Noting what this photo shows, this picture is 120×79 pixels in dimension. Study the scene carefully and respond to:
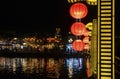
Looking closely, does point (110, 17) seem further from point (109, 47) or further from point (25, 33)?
point (25, 33)

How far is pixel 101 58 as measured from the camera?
170 inches

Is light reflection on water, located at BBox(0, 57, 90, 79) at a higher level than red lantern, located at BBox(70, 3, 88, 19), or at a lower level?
lower

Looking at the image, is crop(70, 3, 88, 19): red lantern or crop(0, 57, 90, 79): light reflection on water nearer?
crop(70, 3, 88, 19): red lantern

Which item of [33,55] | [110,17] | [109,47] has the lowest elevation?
[33,55]

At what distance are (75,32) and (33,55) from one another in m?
68.6

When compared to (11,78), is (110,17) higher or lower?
higher

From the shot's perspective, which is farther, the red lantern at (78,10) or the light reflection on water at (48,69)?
the light reflection on water at (48,69)

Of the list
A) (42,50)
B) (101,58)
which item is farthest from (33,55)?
(101,58)

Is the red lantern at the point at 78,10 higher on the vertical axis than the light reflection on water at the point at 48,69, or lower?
higher

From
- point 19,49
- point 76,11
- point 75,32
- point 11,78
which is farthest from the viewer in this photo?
point 19,49

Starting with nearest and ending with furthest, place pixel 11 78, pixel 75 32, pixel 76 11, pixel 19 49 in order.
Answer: pixel 76 11 → pixel 75 32 → pixel 11 78 → pixel 19 49

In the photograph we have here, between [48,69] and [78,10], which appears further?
[48,69]

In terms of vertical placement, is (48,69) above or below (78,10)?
below
